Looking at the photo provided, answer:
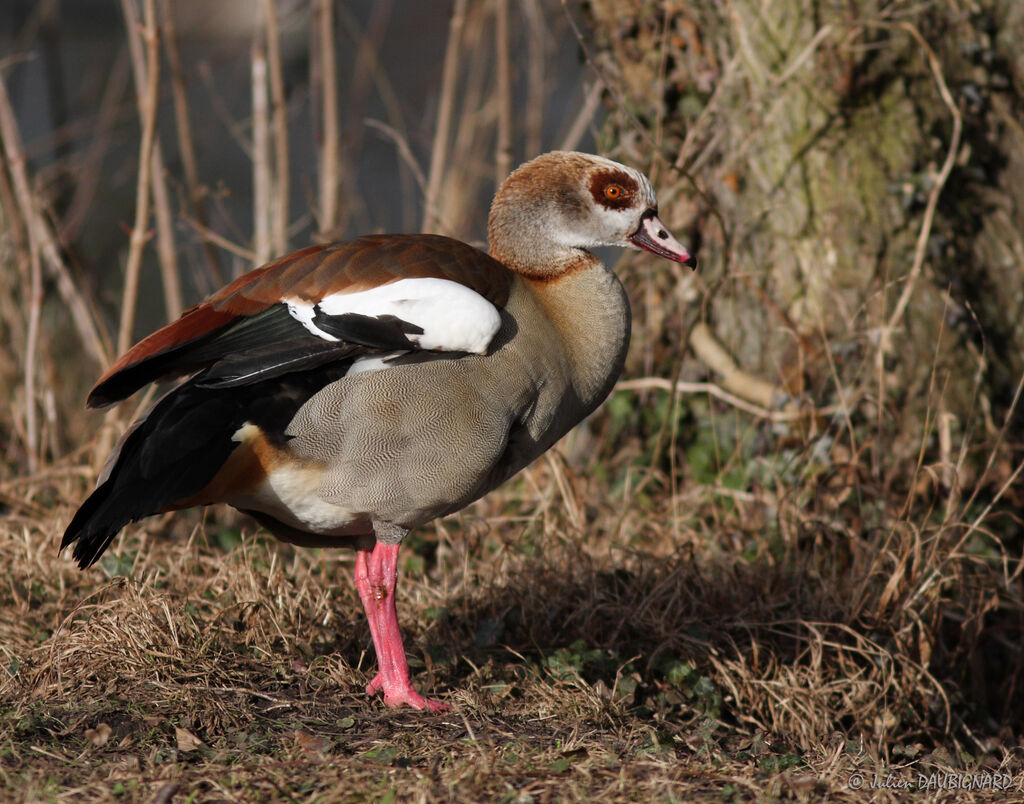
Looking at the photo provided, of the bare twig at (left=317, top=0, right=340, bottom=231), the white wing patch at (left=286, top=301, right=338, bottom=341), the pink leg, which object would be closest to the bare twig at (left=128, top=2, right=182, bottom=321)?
the bare twig at (left=317, top=0, right=340, bottom=231)

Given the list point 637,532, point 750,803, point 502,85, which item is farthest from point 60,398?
point 750,803

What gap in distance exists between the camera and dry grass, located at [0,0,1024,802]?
2.72 m

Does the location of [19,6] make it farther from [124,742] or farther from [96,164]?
[124,742]

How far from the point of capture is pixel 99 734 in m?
2.69

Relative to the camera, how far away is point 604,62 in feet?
16.9

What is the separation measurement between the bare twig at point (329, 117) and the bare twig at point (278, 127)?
0.17m

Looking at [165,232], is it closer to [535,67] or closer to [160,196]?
[160,196]

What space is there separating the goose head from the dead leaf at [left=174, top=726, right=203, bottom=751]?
1.53 meters

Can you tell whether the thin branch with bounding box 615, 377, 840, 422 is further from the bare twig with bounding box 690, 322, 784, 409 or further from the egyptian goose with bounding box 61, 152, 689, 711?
the egyptian goose with bounding box 61, 152, 689, 711

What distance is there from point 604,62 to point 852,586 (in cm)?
253

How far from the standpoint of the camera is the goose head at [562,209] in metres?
3.33

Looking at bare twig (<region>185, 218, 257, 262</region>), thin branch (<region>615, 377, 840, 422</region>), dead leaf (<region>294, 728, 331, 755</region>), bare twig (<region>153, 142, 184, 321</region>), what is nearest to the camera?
dead leaf (<region>294, 728, 331, 755</region>)

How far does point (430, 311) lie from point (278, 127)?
2.49 m

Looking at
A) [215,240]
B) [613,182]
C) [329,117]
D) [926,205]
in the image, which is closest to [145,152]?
[215,240]
